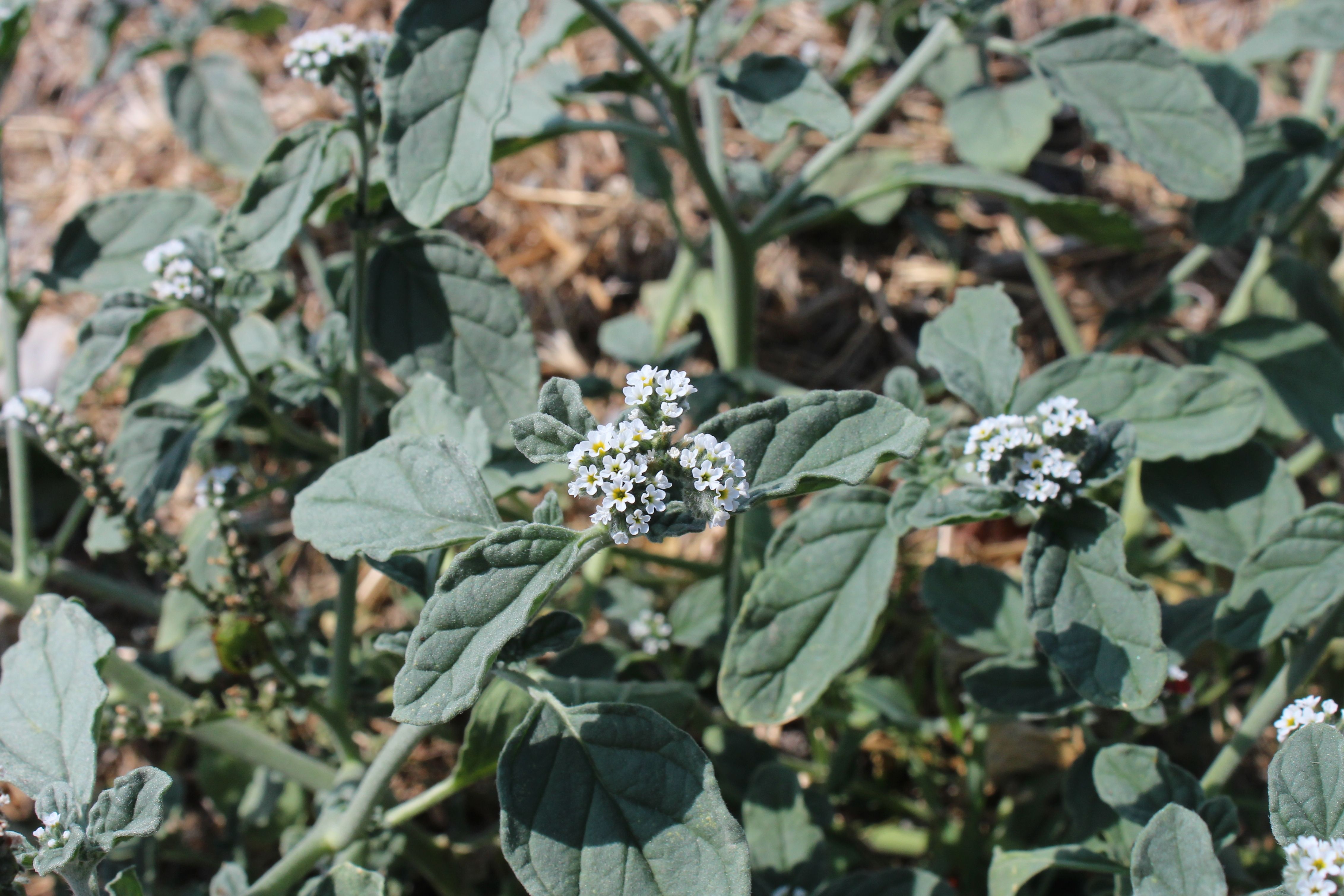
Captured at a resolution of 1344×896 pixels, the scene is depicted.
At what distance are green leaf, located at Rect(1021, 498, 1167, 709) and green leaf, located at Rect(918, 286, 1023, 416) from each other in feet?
0.80

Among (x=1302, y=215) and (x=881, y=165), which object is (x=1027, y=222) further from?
(x=1302, y=215)

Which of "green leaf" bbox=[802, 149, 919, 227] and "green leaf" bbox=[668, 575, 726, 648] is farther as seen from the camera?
"green leaf" bbox=[802, 149, 919, 227]

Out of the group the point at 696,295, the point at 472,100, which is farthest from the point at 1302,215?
the point at 472,100

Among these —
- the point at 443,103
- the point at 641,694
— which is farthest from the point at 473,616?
the point at 443,103

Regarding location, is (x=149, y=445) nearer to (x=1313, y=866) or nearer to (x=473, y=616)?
(x=473, y=616)

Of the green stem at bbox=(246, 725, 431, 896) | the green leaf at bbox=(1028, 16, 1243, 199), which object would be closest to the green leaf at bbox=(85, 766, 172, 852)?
the green stem at bbox=(246, 725, 431, 896)

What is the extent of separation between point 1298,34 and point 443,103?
2.04m

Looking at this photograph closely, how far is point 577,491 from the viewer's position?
1.33 metres

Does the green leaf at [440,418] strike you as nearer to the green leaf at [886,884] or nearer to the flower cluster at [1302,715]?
the green leaf at [886,884]

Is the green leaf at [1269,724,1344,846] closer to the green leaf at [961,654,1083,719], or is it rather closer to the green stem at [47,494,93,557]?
the green leaf at [961,654,1083,719]

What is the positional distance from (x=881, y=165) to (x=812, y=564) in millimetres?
1805

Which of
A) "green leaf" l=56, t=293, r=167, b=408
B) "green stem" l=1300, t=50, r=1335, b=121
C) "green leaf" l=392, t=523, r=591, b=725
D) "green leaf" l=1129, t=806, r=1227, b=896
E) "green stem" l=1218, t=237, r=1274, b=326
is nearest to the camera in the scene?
"green leaf" l=392, t=523, r=591, b=725

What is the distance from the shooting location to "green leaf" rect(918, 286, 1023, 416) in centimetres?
178

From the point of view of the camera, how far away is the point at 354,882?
166 cm
